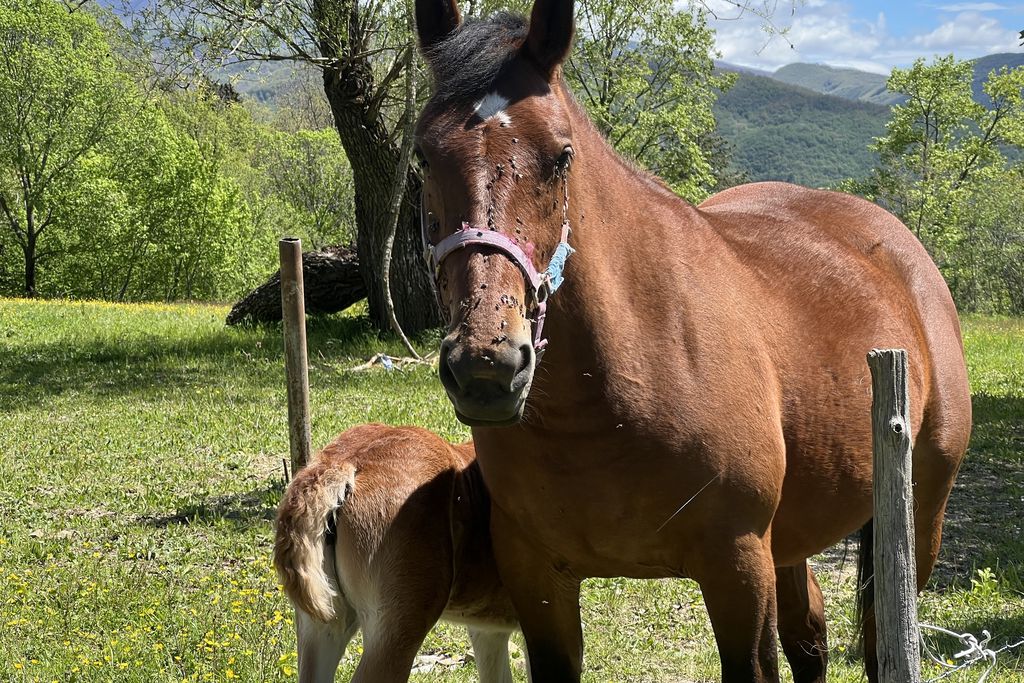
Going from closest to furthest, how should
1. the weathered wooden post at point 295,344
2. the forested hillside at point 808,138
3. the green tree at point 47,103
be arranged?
the weathered wooden post at point 295,344 → the green tree at point 47,103 → the forested hillside at point 808,138

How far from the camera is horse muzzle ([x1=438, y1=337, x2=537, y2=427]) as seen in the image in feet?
6.53

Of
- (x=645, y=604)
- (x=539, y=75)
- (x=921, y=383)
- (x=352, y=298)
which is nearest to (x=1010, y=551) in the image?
(x=645, y=604)

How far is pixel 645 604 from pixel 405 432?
2.16 meters

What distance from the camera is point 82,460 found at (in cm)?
794

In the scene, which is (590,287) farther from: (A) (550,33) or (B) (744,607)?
(B) (744,607)

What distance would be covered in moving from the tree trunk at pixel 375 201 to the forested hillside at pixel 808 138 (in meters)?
128

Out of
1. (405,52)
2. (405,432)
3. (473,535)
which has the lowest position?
(473,535)

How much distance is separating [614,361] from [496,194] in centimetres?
60

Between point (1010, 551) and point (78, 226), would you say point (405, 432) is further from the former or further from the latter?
point (78, 226)

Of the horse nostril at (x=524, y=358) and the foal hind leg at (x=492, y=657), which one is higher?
the horse nostril at (x=524, y=358)

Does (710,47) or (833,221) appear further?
(710,47)

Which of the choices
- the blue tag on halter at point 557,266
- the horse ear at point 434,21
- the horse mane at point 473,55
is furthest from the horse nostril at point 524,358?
the horse ear at point 434,21

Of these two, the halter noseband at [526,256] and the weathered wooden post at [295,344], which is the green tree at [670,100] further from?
the halter noseband at [526,256]

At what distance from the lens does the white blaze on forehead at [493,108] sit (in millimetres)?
2307
